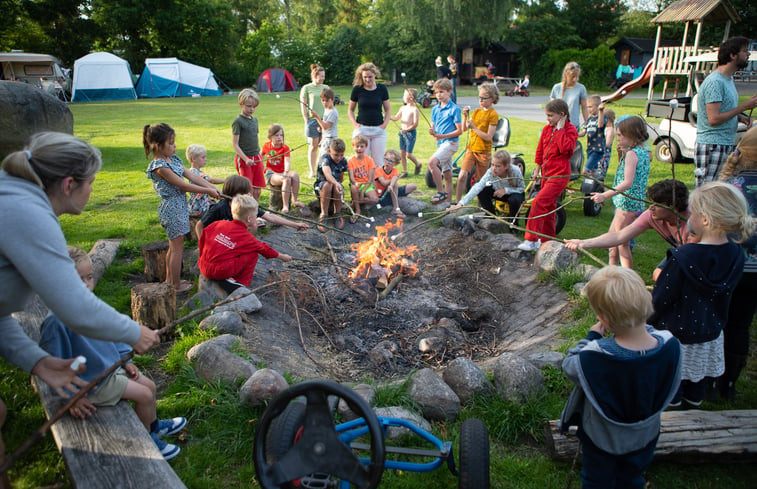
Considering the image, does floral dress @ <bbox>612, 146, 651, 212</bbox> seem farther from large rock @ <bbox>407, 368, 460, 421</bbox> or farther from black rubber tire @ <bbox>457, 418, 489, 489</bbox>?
black rubber tire @ <bbox>457, 418, 489, 489</bbox>

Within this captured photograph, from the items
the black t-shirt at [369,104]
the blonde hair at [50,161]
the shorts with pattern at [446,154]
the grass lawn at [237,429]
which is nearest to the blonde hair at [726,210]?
the grass lawn at [237,429]

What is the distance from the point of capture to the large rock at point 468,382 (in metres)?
3.32

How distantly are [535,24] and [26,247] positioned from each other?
152 ft

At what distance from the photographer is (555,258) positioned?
5207 millimetres

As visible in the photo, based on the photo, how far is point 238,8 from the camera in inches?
2063

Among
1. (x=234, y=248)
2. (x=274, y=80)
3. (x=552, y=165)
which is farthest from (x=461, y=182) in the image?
(x=274, y=80)

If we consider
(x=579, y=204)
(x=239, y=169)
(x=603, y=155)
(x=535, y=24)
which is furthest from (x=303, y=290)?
(x=535, y=24)

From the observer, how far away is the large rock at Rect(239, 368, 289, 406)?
10.1 ft

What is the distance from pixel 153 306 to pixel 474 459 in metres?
2.99

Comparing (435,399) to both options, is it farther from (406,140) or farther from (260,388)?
(406,140)

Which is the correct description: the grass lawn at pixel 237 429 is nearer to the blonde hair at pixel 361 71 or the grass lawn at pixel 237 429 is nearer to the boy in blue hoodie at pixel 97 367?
the boy in blue hoodie at pixel 97 367

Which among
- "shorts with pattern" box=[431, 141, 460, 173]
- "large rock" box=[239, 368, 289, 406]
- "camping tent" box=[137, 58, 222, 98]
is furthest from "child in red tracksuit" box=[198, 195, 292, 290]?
"camping tent" box=[137, 58, 222, 98]

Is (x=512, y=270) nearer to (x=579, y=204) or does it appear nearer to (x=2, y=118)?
(x=579, y=204)

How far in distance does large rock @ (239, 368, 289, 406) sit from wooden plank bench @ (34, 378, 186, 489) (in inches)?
27.3
